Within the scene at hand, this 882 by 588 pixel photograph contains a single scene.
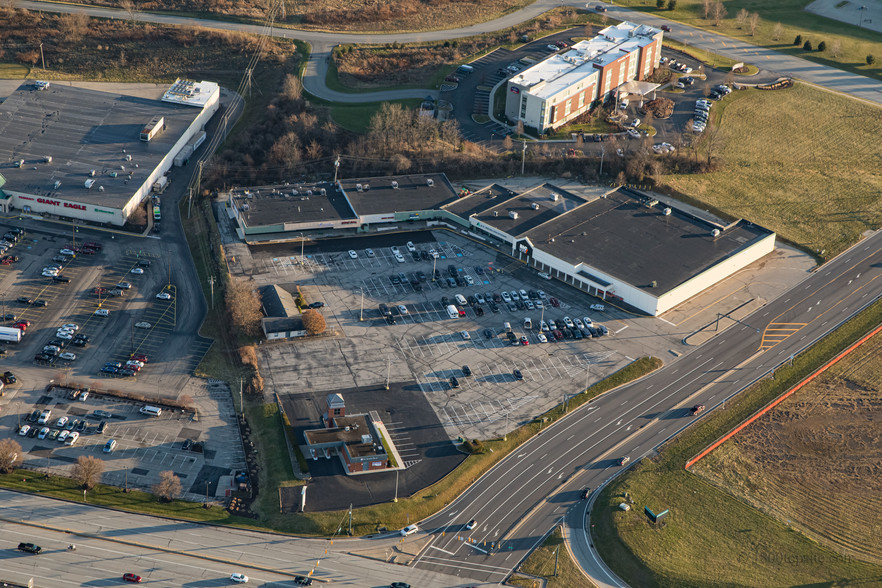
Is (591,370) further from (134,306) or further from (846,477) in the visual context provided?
(134,306)

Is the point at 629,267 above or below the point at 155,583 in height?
above

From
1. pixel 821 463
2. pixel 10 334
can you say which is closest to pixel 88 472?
pixel 10 334

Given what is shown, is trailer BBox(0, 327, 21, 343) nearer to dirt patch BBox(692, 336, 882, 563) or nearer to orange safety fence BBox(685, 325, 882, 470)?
orange safety fence BBox(685, 325, 882, 470)

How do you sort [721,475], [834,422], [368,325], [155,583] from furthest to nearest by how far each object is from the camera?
[368,325], [834,422], [721,475], [155,583]

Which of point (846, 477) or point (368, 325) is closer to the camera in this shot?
point (846, 477)

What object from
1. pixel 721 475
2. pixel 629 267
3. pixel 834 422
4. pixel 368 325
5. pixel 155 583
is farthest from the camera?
pixel 629 267

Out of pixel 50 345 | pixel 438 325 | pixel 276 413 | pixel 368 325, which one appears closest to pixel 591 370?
pixel 438 325
